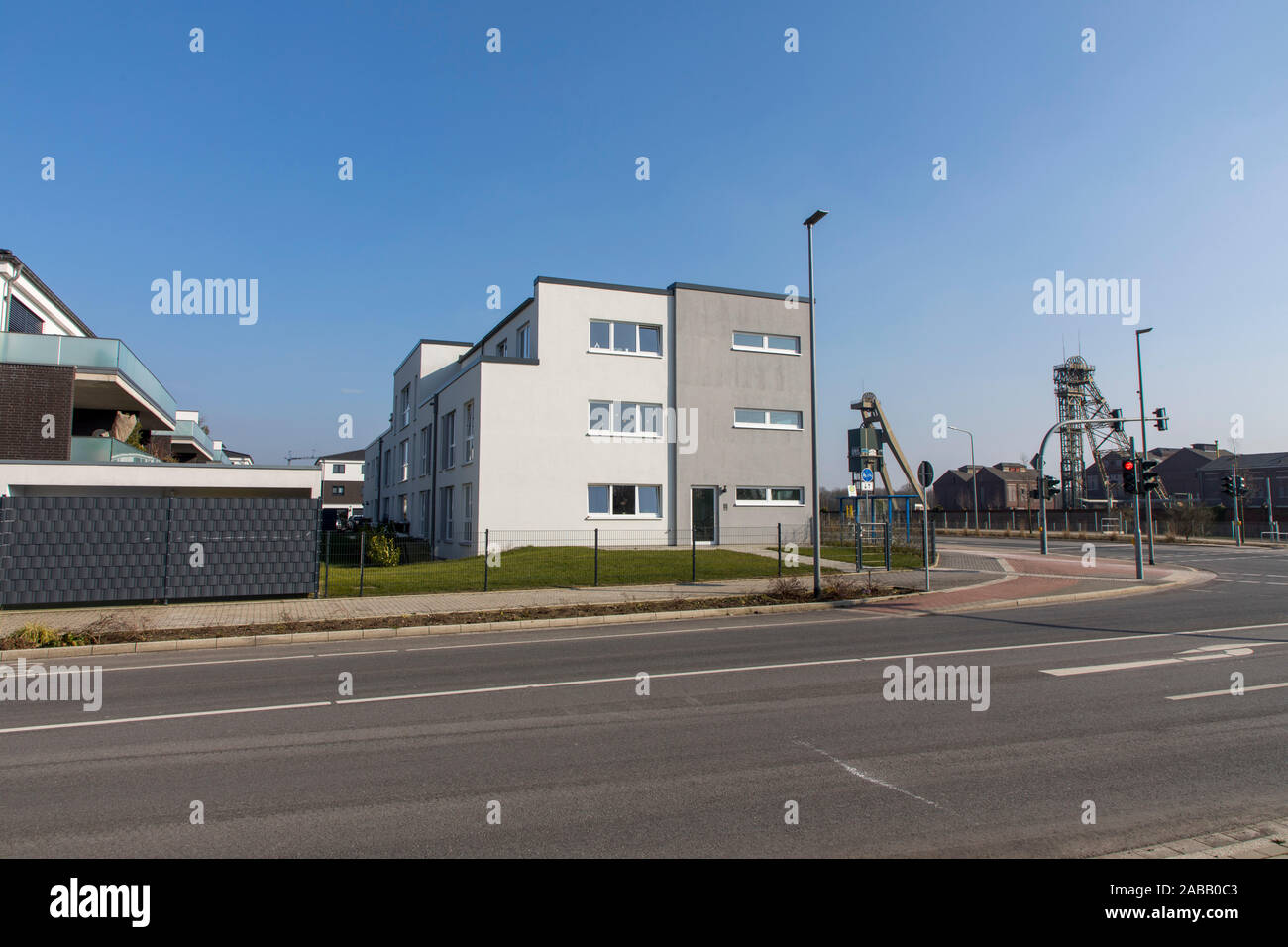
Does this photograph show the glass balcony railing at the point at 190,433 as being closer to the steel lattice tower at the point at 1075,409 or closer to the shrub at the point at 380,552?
the shrub at the point at 380,552

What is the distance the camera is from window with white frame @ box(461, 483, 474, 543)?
27.3 meters

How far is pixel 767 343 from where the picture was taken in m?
31.1

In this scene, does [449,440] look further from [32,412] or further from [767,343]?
[32,412]

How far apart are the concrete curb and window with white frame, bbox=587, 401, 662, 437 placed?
1321 centimetres

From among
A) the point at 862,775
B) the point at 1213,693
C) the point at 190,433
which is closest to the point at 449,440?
the point at 190,433

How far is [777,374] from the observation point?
30.9 m

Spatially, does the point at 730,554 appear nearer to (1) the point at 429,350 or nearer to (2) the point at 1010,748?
(2) the point at 1010,748

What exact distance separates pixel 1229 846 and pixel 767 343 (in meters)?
28.1

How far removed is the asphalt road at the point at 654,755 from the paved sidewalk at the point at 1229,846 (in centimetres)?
16

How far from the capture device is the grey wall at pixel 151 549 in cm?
1520

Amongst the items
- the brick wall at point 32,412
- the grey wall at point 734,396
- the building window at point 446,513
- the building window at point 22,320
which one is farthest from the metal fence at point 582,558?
the building window at point 22,320
